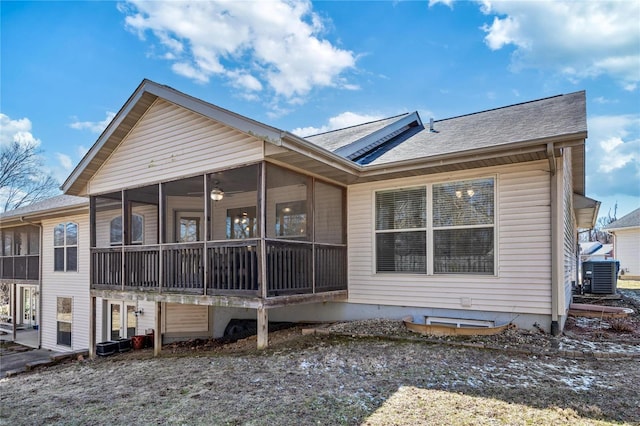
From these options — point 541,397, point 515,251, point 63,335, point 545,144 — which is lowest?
point 63,335

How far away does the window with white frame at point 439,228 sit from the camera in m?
6.99

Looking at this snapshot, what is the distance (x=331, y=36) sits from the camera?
15500 mm

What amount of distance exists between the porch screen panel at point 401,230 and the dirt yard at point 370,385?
1.28 m

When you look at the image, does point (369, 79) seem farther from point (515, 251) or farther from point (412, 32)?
point (515, 251)

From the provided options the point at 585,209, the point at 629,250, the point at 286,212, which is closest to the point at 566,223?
the point at 286,212

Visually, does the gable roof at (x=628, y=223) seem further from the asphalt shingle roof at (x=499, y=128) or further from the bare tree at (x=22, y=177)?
the bare tree at (x=22, y=177)

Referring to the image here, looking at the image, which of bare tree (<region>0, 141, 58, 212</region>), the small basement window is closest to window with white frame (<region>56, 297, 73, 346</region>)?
the small basement window

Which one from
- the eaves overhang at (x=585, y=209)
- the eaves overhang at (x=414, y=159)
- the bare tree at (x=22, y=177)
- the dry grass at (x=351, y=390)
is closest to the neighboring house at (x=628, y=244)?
the eaves overhang at (x=585, y=209)

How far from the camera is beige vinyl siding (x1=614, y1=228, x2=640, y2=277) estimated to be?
22.7 metres

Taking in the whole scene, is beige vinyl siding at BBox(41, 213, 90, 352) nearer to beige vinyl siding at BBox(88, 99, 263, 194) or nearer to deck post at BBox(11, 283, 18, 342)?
deck post at BBox(11, 283, 18, 342)

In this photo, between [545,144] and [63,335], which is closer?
[545,144]

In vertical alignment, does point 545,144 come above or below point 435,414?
above

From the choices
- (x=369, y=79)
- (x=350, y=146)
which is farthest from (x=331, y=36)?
(x=350, y=146)

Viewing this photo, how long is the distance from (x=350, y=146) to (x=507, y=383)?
546 centimetres
